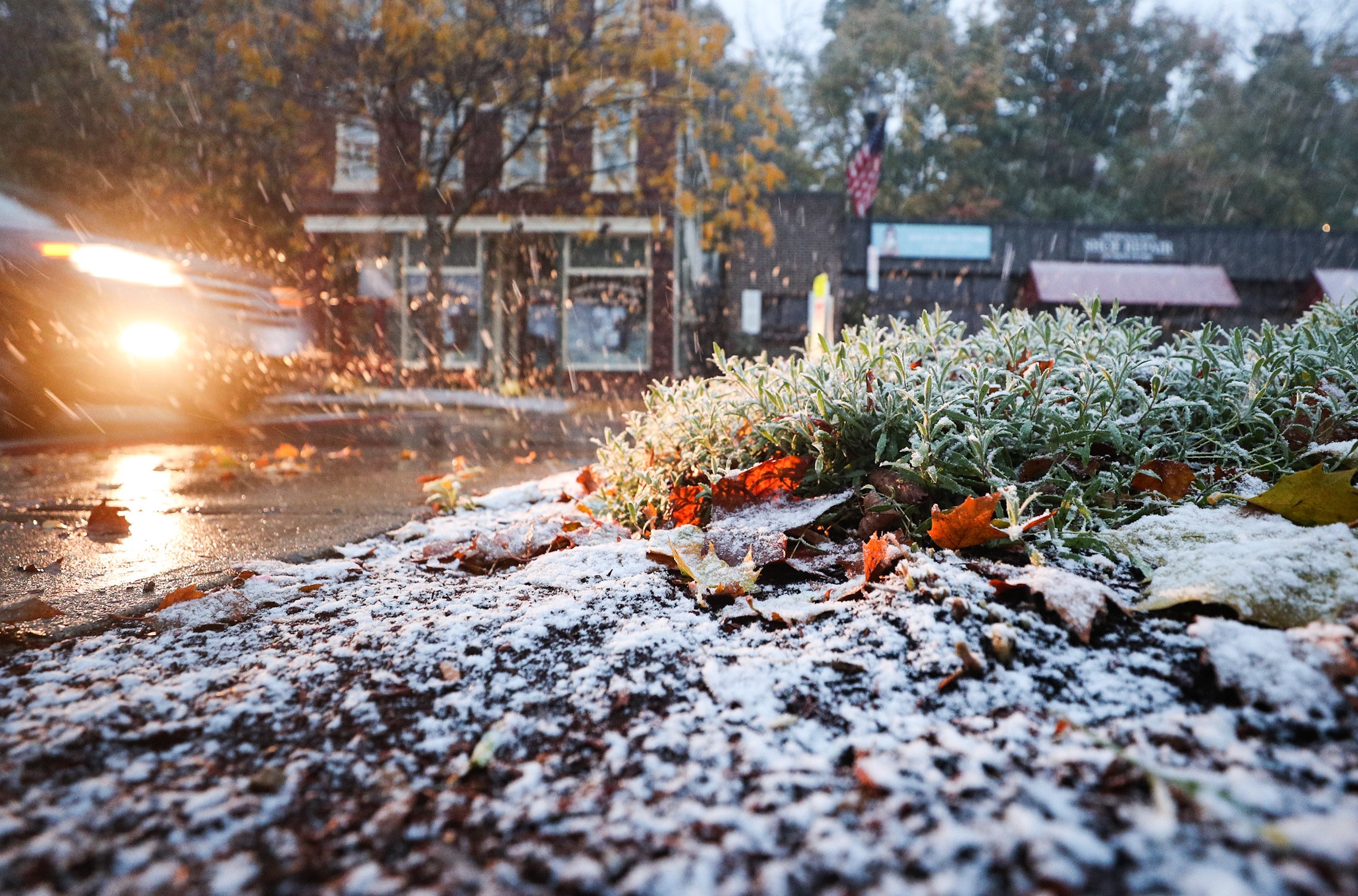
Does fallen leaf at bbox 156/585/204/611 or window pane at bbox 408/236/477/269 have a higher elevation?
window pane at bbox 408/236/477/269

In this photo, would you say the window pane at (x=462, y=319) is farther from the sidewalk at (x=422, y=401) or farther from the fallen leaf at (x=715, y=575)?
the fallen leaf at (x=715, y=575)

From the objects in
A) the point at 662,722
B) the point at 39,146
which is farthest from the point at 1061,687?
the point at 39,146

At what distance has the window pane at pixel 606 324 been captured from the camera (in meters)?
15.1

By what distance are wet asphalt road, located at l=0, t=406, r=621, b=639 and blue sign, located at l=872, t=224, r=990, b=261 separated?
14.7 m

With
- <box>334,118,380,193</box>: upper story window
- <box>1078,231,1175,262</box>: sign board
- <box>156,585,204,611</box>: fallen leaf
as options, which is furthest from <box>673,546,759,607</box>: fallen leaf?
<box>1078,231,1175,262</box>: sign board

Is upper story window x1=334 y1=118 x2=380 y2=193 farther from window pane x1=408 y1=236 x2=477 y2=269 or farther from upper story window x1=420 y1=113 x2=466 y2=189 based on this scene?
window pane x1=408 y1=236 x2=477 y2=269

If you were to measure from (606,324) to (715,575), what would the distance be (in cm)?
1402

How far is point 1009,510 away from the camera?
143 centimetres

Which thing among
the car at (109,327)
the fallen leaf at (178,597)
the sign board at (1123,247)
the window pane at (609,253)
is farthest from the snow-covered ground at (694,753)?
the sign board at (1123,247)

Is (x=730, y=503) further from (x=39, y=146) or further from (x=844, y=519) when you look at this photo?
(x=39, y=146)

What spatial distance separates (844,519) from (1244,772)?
1.06 m

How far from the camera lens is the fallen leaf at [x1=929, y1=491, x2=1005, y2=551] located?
4.80 feet

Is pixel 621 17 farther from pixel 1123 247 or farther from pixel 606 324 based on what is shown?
pixel 1123 247

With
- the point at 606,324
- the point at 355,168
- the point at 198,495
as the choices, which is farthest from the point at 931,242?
the point at 198,495
